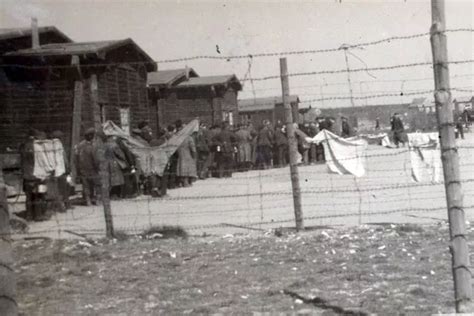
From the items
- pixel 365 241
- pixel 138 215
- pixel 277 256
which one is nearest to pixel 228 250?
pixel 277 256

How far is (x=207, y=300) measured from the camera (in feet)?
15.6

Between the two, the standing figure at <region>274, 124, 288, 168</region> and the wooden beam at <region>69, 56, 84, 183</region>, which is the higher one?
the wooden beam at <region>69, 56, 84, 183</region>

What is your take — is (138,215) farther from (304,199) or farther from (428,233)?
(428,233)

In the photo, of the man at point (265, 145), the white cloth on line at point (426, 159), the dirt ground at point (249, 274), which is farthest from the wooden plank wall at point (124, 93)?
the dirt ground at point (249, 274)

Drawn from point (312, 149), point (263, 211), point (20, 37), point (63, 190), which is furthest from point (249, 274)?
point (312, 149)

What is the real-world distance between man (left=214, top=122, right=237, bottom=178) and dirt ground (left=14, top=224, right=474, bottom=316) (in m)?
9.62

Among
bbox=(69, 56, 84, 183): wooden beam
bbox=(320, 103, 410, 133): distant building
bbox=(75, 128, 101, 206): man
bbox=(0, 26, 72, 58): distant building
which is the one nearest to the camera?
bbox=(320, 103, 410, 133): distant building

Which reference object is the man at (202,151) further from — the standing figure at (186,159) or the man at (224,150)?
the standing figure at (186,159)

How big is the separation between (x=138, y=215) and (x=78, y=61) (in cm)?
635

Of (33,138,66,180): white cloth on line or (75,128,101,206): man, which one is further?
(75,128,101,206): man

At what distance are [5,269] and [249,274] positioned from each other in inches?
101

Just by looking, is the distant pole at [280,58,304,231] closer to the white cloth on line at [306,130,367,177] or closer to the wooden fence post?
the wooden fence post

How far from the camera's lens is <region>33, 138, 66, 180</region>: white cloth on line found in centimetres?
988

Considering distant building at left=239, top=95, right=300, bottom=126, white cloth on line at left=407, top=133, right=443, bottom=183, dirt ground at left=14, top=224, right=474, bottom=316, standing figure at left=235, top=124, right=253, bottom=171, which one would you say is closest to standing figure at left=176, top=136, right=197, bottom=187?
standing figure at left=235, top=124, right=253, bottom=171
